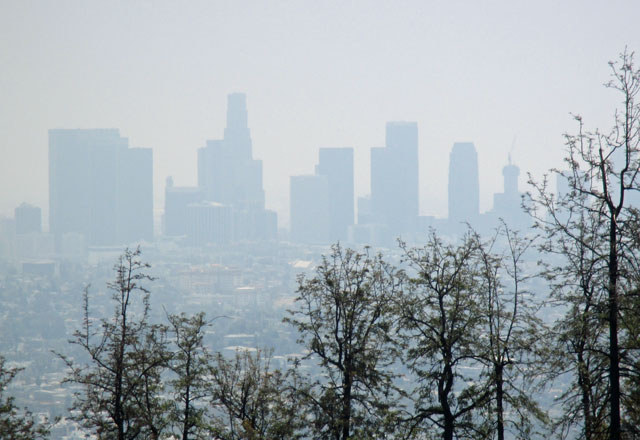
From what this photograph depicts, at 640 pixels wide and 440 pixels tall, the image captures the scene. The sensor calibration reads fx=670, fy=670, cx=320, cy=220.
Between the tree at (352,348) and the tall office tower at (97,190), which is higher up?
the tall office tower at (97,190)

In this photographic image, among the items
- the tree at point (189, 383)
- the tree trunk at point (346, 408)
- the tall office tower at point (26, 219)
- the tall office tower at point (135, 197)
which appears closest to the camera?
the tree trunk at point (346, 408)

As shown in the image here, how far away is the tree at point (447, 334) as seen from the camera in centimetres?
943

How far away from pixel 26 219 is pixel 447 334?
7148 inches

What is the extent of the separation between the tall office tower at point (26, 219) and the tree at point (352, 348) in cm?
17726

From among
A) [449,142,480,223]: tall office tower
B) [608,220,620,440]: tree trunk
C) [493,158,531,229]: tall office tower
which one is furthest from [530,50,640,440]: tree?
[449,142,480,223]: tall office tower

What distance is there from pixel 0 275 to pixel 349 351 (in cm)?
14204

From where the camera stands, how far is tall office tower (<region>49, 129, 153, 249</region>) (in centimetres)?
18475

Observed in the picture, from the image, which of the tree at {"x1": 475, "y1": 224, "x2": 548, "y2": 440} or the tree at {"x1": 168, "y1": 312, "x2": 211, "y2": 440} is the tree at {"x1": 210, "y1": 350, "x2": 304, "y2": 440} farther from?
the tree at {"x1": 475, "y1": 224, "x2": 548, "y2": 440}

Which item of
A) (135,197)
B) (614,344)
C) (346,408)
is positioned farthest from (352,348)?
(135,197)

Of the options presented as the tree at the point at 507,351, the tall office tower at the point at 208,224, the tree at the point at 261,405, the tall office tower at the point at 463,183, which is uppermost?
the tall office tower at the point at 463,183

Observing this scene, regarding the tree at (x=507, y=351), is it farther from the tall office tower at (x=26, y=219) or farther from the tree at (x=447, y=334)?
the tall office tower at (x=26, y=219)

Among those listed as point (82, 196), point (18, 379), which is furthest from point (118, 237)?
point (18, 379)

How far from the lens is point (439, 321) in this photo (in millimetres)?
9773

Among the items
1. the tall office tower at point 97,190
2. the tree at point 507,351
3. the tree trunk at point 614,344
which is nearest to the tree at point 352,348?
the tree at point 507,351
